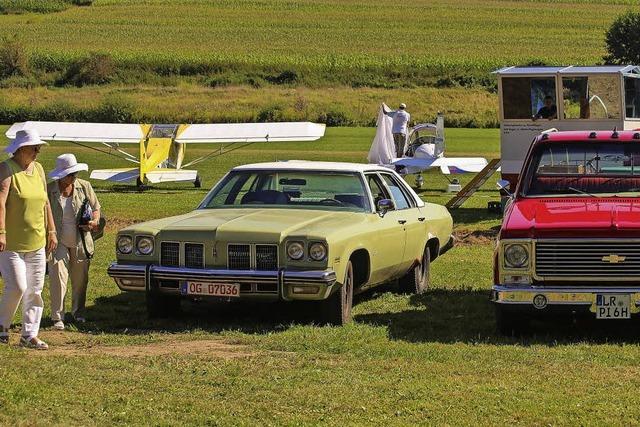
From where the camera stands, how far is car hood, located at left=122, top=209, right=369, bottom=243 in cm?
1016

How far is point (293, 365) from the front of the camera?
8586 mm

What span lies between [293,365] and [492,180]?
25.8m

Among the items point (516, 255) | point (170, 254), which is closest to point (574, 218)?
point (516, 255)

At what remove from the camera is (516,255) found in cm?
977

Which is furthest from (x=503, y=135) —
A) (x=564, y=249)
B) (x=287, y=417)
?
(x=287, y=417)

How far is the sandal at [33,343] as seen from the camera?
9.20 metres

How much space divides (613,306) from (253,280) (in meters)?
2.88

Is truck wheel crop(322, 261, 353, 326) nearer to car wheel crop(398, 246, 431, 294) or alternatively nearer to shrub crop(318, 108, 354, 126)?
car wheel crop(398, 246, 431, 294)

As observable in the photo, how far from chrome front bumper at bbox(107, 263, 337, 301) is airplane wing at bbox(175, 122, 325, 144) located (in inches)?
753

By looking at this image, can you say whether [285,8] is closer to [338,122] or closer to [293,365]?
[338,122]

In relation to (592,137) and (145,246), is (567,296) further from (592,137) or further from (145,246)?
(145,246)

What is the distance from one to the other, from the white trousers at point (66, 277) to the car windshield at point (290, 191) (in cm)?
153

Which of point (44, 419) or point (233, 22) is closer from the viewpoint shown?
point (44, 419)

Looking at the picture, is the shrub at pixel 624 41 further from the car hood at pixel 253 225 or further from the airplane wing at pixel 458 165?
the car hood at pixel 253 225
